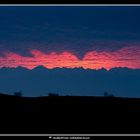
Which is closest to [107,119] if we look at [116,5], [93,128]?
[93,128]

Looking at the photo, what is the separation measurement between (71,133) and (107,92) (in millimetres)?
393

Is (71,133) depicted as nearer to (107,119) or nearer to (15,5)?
(107,119)

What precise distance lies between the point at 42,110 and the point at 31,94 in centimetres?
14

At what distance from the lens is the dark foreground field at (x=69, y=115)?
9094 millimetres

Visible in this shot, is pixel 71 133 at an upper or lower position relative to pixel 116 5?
lower

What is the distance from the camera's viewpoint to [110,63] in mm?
9250

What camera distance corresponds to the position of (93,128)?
909 cm

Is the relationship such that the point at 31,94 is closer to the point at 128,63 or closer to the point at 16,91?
the point at 16,91

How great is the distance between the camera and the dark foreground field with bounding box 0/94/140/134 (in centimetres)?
909

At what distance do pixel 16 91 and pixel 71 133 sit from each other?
0.50m

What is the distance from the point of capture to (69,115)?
360 inches
